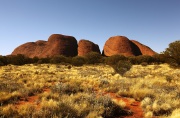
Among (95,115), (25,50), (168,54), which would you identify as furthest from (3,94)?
(25,50)

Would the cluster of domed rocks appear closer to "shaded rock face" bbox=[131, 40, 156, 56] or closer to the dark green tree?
"shaded rock face" bbox=[131, 40, 156, 56]

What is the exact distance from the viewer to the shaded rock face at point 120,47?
261 ft

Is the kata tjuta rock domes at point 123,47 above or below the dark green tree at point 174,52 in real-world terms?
above

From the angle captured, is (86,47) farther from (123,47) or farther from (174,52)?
(174,52)

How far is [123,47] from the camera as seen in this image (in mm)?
80500

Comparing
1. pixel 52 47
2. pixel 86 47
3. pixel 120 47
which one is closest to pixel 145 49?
pixel 120 47

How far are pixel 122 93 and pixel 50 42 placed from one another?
3065 inches

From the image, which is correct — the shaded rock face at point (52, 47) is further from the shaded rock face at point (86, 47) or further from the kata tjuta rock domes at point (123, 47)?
the kata tjuta rock domes at point (123, 47)

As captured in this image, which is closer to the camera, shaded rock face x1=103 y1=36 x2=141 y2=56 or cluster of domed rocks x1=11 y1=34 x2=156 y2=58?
shaded rock face x1=103 y1=36 x2=141 y2=56

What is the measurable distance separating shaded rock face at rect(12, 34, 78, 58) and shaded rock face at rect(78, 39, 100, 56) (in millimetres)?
2108

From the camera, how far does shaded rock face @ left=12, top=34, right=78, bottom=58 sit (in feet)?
263

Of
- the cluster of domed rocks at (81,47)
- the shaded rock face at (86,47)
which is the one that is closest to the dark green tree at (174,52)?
the cluster of domed rocks at (81,47)

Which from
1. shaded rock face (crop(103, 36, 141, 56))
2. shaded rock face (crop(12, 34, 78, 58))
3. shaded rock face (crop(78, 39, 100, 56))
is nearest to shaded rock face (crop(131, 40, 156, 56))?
shaded rock face (crop(103, 36, 141, 56))

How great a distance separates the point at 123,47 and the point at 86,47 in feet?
47.7
